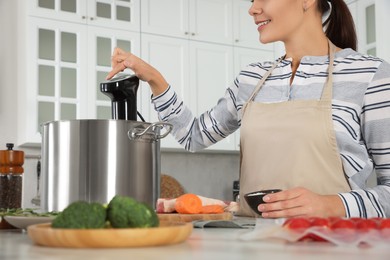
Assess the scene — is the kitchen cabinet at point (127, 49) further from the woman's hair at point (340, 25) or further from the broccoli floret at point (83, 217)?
the broccoli floret at point (83, 217)

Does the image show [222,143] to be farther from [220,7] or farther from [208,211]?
[208,211]

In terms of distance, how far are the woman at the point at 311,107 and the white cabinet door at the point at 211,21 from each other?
2.47 m

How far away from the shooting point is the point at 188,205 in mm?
1303

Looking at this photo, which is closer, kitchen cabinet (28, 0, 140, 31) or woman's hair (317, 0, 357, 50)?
woman's hair (317, 0, 357, 50)

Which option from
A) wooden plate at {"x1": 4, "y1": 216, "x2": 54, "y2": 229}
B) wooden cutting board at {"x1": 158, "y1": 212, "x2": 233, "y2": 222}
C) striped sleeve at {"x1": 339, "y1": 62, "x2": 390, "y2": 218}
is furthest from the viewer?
striped sleeve at {"x1": 339, "y1": 62, "x2": 390, "y2": 218}

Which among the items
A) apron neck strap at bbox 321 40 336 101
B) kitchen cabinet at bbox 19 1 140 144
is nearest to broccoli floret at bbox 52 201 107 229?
apron neck strap at bbox 321 40 336 101

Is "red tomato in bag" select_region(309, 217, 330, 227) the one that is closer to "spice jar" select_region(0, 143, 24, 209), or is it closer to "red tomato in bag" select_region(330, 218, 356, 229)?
"red tomato in bag" select_region(330, 218, 356, 229)

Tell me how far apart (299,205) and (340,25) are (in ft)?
2.50

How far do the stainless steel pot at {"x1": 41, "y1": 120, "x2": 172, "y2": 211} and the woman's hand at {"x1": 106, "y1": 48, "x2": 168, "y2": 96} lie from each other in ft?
1.47

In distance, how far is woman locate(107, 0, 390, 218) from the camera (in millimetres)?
1615

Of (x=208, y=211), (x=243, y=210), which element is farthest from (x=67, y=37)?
(x=208, y=211)

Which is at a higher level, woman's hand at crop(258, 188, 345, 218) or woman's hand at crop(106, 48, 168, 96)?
woman's hand at crop(106, 48, 168, 96)

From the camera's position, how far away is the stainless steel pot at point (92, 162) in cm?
115

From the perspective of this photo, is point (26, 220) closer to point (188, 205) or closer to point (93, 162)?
point (93, 162)
